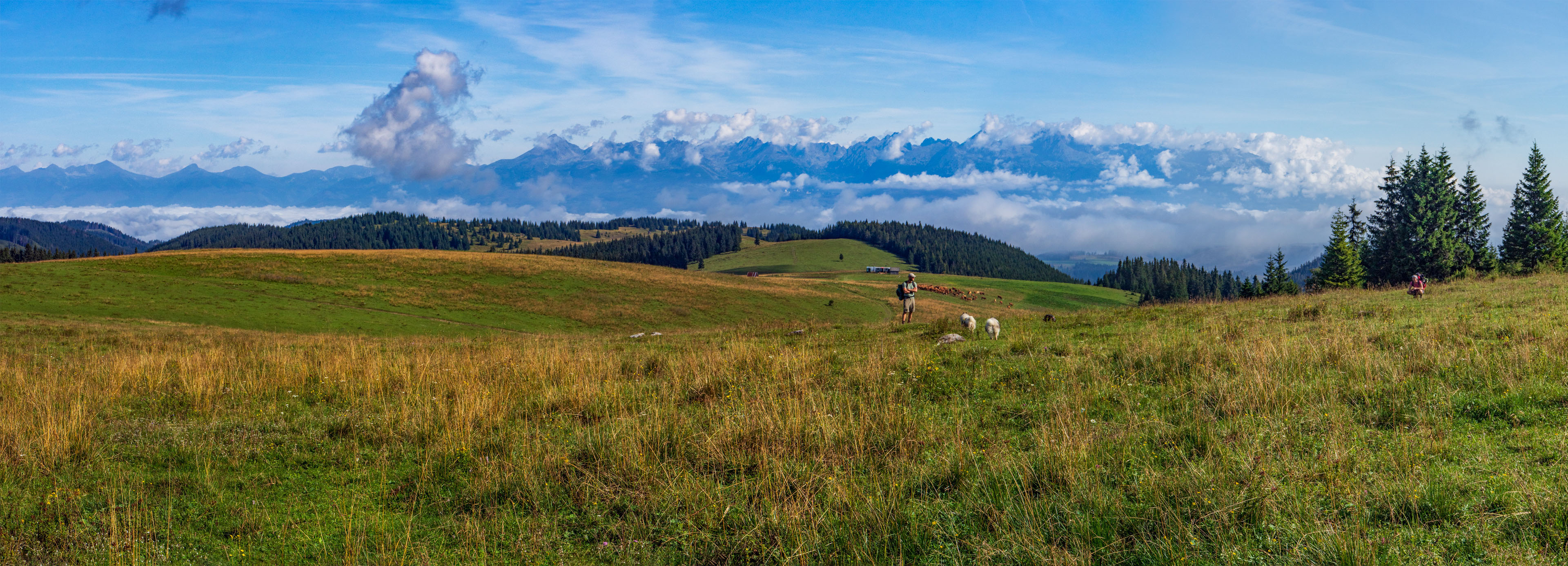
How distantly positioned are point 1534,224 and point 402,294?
107134 millimetres

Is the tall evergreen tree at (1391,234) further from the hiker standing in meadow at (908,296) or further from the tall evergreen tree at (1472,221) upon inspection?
the hiker standing in meadow at (908,296)

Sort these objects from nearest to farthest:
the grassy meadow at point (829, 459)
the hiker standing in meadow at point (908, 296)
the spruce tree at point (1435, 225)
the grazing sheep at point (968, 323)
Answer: the grassy meadow at point (829, 459), the grazing sheep at point (968, 323), the hiker standing in meadow at point (908, 296), the spruce tree at point (1435, 225)

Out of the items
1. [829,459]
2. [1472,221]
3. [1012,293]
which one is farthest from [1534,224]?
[829,459]

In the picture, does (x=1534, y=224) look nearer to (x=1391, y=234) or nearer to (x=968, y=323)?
(x=1391, y=234)

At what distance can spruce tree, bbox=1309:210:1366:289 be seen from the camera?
2621 inches

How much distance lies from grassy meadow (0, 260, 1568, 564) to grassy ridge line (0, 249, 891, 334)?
1554 inches

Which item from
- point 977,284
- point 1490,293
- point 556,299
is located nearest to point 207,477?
point 1490,293

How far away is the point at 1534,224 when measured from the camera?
65125mm

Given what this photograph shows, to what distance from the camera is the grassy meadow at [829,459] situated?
4.96 m

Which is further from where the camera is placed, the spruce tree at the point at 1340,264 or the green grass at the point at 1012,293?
the green grass at the point at 1012,293

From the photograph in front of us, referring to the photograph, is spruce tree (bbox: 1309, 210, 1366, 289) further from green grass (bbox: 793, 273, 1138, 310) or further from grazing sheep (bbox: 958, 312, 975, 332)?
grazing sheep (bbox: 958, 312, 975, 332)

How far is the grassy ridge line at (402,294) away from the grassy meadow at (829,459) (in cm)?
3946

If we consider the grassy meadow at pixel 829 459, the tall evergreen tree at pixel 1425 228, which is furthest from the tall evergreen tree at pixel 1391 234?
the grassy meadow at pixel 829 459

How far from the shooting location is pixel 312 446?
307 inches
